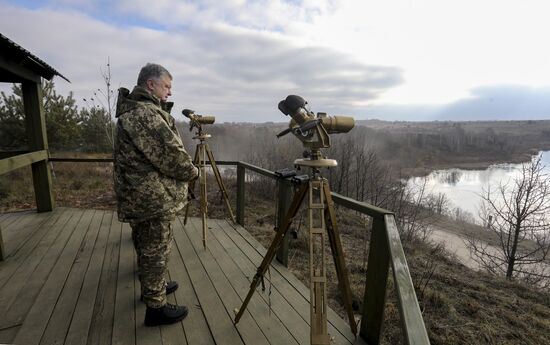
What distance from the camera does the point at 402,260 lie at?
134 cm

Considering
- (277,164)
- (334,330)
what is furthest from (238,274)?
(277,164)

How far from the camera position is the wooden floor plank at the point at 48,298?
1783 millimetres

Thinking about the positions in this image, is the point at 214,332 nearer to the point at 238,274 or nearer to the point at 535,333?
the point at 238,274

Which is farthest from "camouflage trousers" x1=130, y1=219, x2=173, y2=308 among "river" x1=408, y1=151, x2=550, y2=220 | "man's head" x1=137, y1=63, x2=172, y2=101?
"river" x1=408, y1=151, x2=550, y2=220

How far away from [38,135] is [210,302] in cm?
388

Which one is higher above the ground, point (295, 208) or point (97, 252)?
point (295, 208)

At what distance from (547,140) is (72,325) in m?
56.4

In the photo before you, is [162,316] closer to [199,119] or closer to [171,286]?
[171,286]

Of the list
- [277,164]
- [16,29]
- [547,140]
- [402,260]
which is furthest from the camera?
[547,140]

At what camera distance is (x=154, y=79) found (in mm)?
1714

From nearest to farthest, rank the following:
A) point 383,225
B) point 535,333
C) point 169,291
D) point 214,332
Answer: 1. point 383,225
2. point 214,332
3. point 169,291
4. point 535,333

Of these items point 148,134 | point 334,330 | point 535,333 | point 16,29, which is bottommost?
point 535,333

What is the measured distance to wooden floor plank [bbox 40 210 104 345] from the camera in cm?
179

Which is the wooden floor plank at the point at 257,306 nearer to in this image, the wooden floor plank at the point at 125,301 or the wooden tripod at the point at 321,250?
the wooden tripod at the point at 321,250
